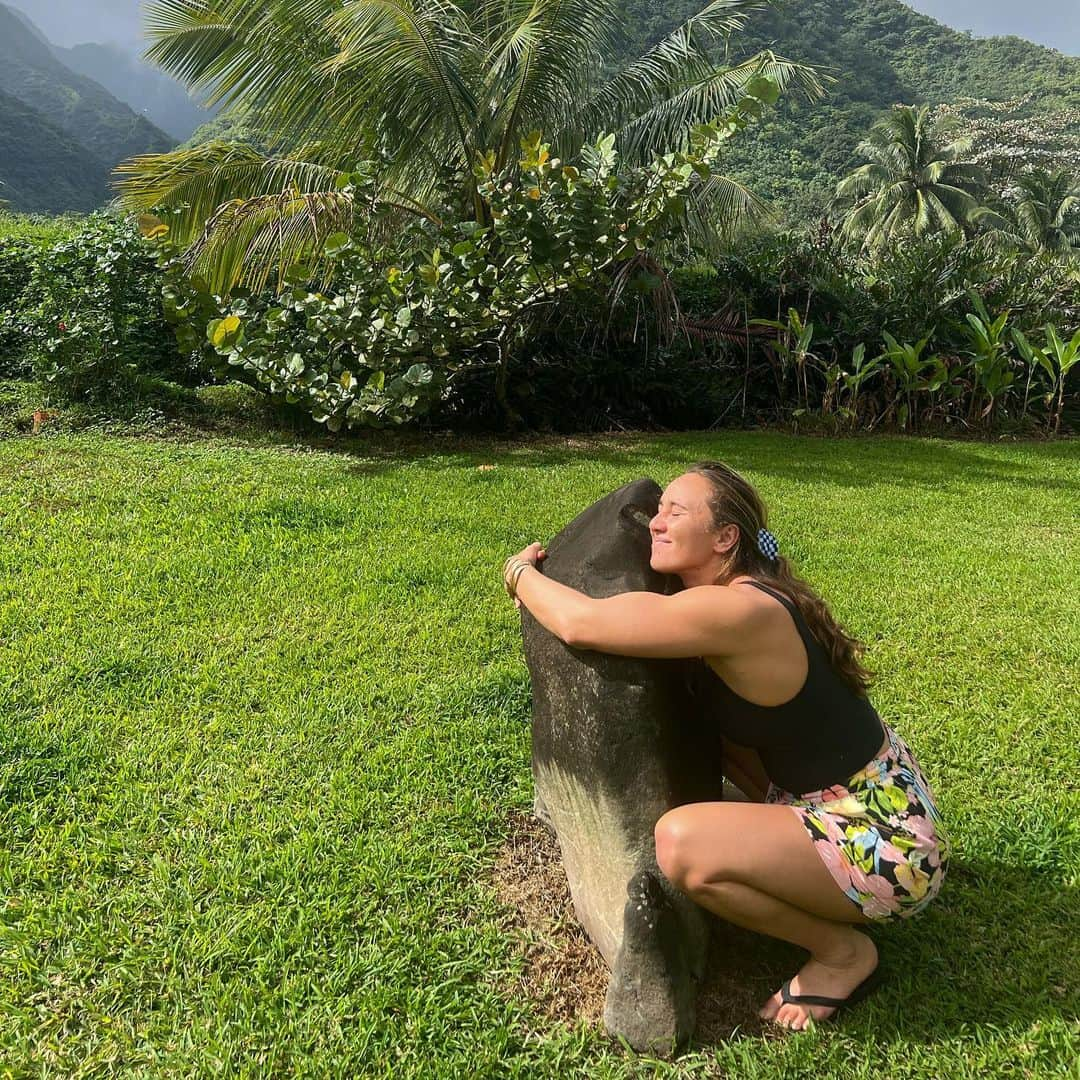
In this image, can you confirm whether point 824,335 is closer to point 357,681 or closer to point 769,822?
point 357,681

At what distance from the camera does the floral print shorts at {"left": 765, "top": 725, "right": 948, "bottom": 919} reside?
181 cm

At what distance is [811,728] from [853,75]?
166ft

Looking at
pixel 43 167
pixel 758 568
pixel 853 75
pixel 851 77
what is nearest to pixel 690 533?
pixel 758 568

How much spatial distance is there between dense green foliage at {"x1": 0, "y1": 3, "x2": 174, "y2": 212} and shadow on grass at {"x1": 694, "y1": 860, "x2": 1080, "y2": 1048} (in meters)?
15.5

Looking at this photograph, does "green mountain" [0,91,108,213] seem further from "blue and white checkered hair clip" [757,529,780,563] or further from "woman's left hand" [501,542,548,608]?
"blue and white checkered hair clip" [757,529,780,563]

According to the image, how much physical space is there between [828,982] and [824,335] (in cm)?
1024

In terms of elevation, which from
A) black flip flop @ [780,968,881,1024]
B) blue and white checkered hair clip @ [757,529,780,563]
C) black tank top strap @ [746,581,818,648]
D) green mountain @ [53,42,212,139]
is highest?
green mountain @ [53,42,212,139]

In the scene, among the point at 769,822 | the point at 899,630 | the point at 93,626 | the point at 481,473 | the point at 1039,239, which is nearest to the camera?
the point at 769,822

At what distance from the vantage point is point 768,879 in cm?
180

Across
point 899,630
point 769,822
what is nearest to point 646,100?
point 899,630

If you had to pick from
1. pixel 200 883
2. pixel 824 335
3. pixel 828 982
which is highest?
pixel 824 335

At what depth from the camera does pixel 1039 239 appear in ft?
116

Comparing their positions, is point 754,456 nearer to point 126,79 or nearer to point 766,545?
point 766,545

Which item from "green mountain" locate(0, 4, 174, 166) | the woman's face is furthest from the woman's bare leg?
"green mountain" locate(0, 4, 174, 166)
